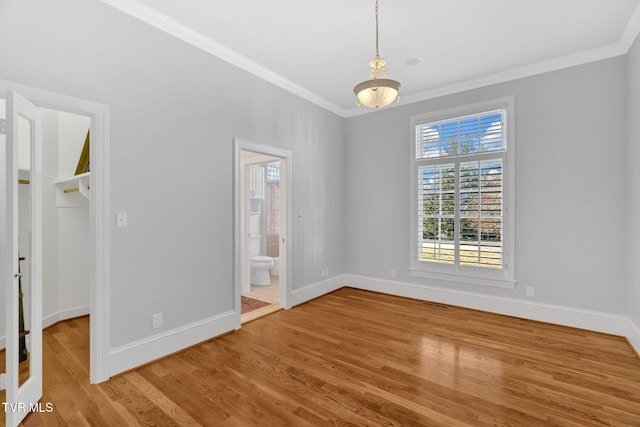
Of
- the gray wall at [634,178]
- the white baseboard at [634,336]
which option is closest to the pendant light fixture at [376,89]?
the gray wall at [634,178]

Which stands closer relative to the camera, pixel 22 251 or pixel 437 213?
pixel 22 251

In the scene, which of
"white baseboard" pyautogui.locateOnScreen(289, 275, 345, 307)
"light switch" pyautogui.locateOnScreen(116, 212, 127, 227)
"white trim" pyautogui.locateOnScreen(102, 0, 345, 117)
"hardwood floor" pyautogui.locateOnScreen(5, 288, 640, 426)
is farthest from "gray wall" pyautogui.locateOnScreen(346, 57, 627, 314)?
"light switch" pyautogui.locateOnScreen(116, 212, 127, 227)

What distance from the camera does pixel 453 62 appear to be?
3516 mm

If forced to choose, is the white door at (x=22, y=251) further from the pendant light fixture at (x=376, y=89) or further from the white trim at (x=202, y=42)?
the pendant light fixture at (x=376, y=89)

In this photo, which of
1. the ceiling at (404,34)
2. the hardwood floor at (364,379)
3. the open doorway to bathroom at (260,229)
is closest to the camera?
the hardwood floor at (364,379)

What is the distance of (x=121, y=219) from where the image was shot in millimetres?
2445

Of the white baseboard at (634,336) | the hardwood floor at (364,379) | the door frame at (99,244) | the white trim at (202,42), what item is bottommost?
the hardwood floor at (364,379)

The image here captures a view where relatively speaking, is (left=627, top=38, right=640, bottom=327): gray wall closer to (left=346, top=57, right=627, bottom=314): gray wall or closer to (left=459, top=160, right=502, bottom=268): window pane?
(left=346, top=57, right=627, bottom=314): gray wall

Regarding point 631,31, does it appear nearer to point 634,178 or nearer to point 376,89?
point 634,178

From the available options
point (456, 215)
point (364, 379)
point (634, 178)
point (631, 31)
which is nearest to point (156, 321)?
point (364, 379)

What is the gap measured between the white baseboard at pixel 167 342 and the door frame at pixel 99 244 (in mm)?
102

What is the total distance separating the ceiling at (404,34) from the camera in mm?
2557

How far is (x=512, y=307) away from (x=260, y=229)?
4492 millimetres

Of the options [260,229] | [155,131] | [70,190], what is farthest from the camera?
[260,229]
